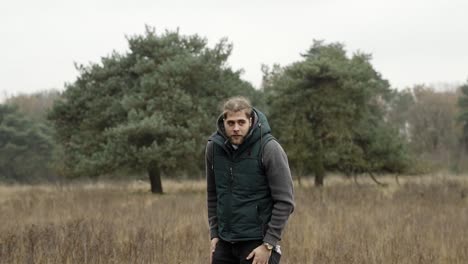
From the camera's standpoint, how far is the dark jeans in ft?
11.2

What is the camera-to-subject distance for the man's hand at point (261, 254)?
130 inches

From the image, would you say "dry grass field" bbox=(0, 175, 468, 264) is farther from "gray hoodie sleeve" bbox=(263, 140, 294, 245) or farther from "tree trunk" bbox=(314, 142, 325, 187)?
"tree trunk" bbox=(314, 142, 325, 187)

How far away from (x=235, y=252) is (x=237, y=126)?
884 mm

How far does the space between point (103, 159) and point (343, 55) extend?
36.1 ft

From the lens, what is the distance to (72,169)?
19500 millimetres

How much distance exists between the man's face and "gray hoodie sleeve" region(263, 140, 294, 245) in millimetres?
176

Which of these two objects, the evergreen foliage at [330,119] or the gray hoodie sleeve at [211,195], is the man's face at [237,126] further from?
the evergreen foliage at [330,119]

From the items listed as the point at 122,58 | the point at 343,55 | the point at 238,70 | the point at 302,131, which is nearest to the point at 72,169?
the point at 122,58

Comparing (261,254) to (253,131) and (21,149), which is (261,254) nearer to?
(253,131)

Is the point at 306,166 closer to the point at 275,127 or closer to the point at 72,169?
the point at 275,127

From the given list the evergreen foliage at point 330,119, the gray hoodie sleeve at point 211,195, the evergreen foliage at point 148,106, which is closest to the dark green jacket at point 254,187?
the gray hoodie sleeve at point 211,195

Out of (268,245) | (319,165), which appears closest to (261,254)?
(268,245)

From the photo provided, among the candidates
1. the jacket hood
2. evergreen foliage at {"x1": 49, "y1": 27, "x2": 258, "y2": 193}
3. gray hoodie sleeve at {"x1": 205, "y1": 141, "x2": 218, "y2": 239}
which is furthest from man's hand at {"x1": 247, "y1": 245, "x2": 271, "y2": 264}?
evergreen foliage at {"x1": 49, "y1": 27, "x2": 258, "y2": 193}

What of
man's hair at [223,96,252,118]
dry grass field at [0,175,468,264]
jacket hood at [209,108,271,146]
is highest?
man's hair at [223,96,252,118]
